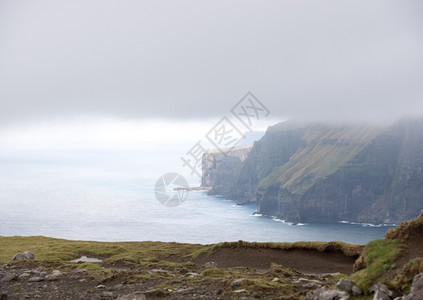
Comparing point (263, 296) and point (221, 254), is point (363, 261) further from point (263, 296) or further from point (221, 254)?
point (221, 254)

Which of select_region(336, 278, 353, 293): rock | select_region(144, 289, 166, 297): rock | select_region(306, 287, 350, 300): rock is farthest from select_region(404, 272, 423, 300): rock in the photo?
select_region(144, 289, 166, 297): rock

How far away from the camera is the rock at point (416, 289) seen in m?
16.4

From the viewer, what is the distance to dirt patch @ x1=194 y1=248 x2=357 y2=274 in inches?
1613

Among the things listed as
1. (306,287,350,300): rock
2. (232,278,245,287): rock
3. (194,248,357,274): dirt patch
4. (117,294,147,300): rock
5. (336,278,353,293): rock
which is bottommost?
(194,248,357,274): dirt patch

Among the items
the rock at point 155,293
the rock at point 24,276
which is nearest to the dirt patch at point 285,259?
the rock at point 24,276

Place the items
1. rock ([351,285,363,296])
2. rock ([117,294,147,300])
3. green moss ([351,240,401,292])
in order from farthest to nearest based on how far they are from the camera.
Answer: rock ([117,294,147,300]), green moss ([351,240,401,292]), rock ([351,285,363,296])

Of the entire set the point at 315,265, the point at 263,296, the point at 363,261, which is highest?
the point at 363,261

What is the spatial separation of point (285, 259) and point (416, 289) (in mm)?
27657

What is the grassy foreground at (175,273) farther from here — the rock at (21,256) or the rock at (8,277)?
the rock at (21,256)

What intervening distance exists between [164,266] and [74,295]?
A: 495 inches

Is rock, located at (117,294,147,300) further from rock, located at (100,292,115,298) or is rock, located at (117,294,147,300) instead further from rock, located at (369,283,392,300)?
rock, located at (369,283,392,300)

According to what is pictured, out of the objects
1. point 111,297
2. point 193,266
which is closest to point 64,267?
point 193,266

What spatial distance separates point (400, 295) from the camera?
60.5 ft

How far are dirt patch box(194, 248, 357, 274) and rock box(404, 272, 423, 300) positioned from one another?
22.1m
